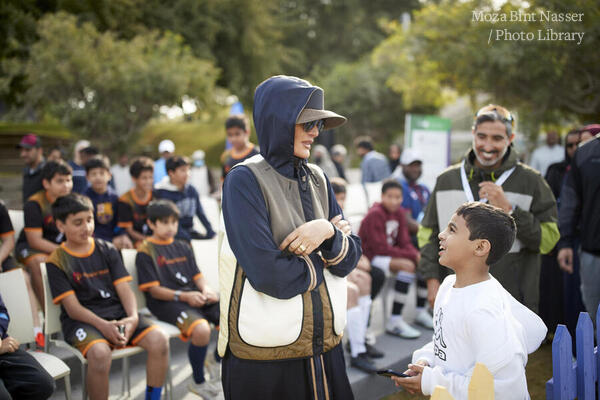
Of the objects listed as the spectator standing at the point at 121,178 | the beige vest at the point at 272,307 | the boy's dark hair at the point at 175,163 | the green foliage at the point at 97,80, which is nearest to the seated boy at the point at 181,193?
the boy's dark hair at the point at 175,163

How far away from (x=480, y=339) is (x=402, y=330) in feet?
10.6

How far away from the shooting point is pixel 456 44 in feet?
33.9

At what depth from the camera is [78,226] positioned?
11.8 feet

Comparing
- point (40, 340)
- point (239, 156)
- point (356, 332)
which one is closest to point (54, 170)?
point (40, 340)

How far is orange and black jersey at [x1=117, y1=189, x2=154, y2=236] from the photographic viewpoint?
5.21m

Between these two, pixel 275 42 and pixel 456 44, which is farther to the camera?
pixel 275 42

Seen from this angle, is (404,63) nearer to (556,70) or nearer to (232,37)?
(556,70)

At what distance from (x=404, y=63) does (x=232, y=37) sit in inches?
407

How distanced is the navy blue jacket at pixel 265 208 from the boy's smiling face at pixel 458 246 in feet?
1.34

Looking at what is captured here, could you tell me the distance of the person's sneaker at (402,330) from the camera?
16.6 feet

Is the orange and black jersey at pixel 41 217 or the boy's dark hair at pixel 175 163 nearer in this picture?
the orange and black jersey at pixel 41 217

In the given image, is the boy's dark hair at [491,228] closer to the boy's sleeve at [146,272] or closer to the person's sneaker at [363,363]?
the person's sneaker at [363,363]

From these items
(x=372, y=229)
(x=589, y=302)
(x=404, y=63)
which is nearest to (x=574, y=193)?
Result: (x=589, y=302)

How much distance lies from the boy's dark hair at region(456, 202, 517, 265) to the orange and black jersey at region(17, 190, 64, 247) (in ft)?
12.2
